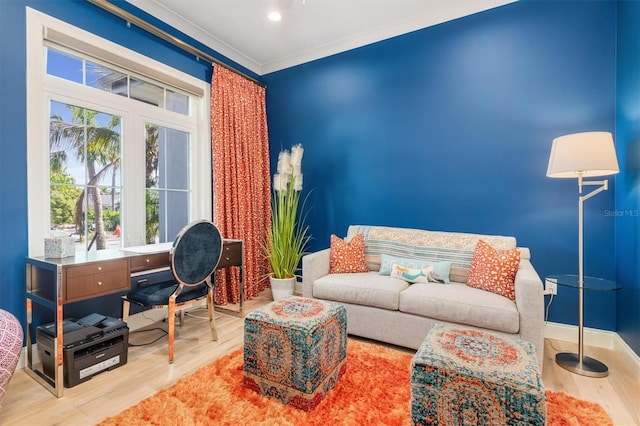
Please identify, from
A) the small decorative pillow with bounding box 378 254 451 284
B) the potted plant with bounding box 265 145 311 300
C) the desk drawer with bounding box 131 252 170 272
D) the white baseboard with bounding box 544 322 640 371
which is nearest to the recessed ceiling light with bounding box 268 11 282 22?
the potted plant with bounding box 265 145 311 300

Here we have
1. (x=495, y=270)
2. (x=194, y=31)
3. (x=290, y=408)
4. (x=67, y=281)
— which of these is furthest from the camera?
(x=194, y=31)

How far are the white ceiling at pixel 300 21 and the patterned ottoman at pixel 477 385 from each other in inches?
101

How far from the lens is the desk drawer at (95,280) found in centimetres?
185

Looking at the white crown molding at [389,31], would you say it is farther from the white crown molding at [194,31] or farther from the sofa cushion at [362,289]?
the sofa cushion at [362,289]

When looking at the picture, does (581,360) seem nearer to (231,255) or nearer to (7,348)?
(231,255)

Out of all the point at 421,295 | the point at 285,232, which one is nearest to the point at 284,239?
the point at 285,232

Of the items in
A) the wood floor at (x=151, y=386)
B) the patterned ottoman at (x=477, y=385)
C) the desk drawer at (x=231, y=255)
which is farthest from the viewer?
the desk drawer at (x=231, y=255)

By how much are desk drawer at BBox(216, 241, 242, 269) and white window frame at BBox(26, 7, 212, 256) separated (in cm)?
61

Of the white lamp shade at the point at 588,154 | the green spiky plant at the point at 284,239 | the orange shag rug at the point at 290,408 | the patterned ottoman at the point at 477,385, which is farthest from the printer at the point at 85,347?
the white lamp shade at the point at 588,154

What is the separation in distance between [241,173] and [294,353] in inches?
94.5

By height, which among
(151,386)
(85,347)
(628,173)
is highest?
(628,173)

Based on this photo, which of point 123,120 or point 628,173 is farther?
point 123,120

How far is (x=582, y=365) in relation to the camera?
2.06 meters

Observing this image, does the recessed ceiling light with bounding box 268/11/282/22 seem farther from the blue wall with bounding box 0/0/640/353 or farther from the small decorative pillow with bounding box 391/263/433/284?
the small decorative pillow with bounding box 391/263/433/284
